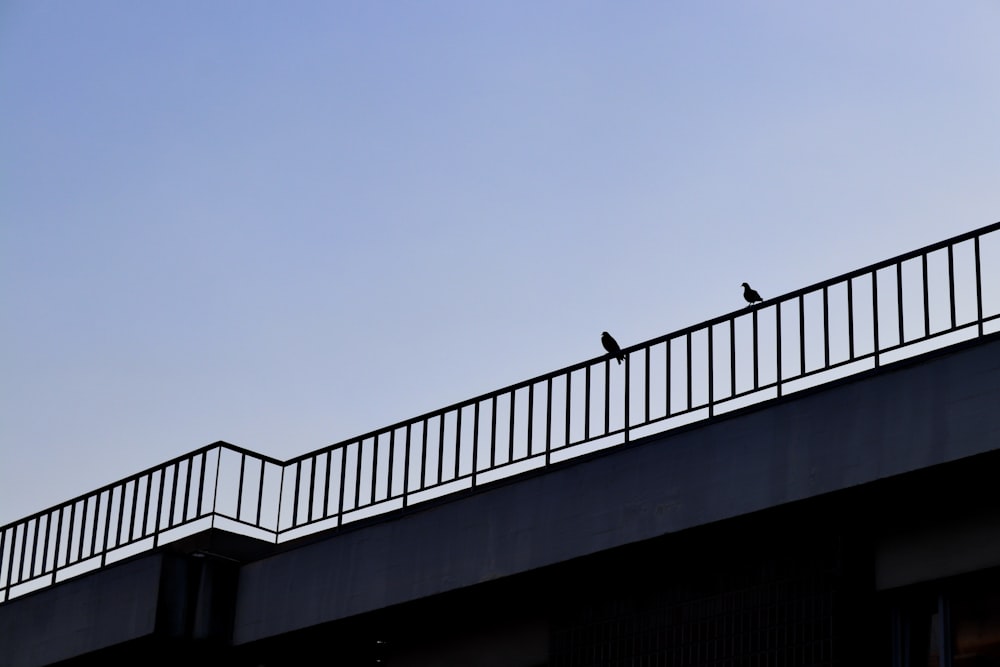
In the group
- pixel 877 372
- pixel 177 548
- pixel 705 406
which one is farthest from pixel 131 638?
pixel 877 372

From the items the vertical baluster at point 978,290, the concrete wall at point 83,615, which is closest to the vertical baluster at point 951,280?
the vertical baluster at point 978,290

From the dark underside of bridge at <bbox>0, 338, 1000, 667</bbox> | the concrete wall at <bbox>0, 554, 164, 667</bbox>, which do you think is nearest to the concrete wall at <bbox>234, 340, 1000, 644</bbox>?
the dark underside of bridge at <bbox>0, 338, 1000, 667</bbox>

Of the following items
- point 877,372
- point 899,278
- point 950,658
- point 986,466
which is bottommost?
point 950,658

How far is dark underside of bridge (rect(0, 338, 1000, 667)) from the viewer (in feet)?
46.1

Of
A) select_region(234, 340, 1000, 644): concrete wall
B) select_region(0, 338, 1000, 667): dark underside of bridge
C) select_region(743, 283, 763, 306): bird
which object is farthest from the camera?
select_region(743, 283, 763, 306): bird

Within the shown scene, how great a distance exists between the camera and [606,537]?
15883mm

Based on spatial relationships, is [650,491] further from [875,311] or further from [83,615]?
[83,615]

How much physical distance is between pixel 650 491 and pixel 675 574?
879 millimetres

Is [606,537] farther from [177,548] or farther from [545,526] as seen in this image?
[177,548]

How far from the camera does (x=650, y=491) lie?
51.3 ft

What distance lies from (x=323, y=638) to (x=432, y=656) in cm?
133

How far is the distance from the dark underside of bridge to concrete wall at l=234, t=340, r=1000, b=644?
19mm

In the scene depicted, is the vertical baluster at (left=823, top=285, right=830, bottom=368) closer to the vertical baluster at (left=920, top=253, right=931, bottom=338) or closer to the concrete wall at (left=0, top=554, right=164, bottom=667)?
the vertical baluster at (left=920, top=253, right=931, bottom=338)

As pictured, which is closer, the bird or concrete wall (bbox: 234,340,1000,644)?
concrete wall (bbox: 234,340,1000,644)
